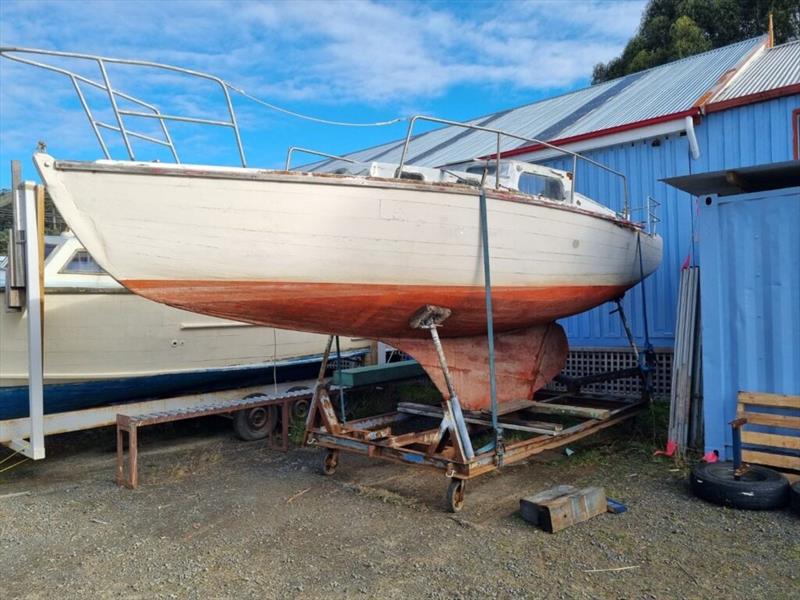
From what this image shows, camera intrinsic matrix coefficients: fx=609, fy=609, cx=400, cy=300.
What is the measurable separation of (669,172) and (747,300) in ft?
10.8

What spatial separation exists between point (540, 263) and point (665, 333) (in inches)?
138

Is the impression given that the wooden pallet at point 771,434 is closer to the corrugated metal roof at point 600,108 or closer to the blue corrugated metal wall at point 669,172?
the blue corrugated metal wall at point 669,172

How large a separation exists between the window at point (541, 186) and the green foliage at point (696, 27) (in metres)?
14.4

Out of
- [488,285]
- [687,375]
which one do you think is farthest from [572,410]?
[488,285]

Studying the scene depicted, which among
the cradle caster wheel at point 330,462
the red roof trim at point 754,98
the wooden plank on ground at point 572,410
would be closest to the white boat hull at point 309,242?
the wooden plank on ground at point 572,410

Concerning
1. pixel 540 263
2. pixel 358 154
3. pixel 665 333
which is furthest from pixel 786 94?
pixel 358 154

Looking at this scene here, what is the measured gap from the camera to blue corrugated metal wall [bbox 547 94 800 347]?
7.27 m

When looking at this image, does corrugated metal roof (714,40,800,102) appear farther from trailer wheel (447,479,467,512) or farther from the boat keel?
trailer wheel (447,479,467,512)

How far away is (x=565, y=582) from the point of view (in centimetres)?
331

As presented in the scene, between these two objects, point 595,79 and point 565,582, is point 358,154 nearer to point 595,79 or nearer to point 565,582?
point 595,79

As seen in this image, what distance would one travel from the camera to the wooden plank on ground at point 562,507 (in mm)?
4023

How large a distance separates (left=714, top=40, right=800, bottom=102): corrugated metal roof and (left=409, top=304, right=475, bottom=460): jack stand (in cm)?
522

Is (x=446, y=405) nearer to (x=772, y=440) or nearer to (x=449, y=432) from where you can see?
(x=449, y=432)

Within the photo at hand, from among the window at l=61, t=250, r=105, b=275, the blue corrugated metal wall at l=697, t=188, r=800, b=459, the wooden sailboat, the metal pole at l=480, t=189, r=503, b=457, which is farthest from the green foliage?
the window at l=61, t=250, r=105, b=275
